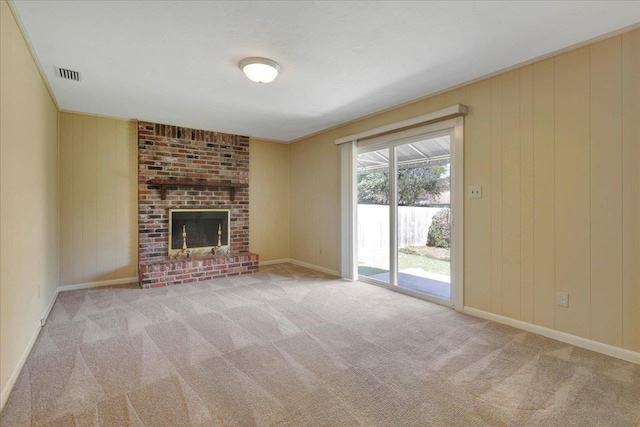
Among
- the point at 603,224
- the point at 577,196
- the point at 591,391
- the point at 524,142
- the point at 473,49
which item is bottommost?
the point at 591,391

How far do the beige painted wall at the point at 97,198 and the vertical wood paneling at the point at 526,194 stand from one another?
5.04m

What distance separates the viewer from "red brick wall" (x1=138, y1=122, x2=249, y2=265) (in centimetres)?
472

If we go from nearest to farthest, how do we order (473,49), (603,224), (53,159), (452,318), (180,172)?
(603,224)
(473,49)
(452,318)
(53,159)
(180,172)

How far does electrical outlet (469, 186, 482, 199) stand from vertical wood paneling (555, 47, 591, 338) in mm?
657

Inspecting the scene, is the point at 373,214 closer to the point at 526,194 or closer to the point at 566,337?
the point at 526,194

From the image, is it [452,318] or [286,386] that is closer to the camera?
[286,386]

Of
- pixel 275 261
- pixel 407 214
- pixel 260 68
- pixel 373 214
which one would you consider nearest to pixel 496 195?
pixel 407 214

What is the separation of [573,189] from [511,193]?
472mm

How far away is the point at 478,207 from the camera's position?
319 cm

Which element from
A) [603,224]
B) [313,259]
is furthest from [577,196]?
[313,259]

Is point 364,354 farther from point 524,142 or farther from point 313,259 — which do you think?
point 313,259

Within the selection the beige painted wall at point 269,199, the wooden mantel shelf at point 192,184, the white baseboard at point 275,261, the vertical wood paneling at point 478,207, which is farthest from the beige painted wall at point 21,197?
the vertical wood paneling at point 478,207

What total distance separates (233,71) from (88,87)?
1732mm

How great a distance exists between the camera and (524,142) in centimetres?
283
